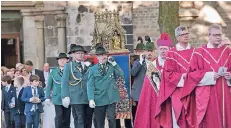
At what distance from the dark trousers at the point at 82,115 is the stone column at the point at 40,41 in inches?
450

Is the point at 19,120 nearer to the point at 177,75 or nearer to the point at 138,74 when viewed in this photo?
the point at 138,74

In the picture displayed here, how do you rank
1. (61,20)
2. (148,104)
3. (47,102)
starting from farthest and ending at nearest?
1. (61,20)
2. (47,102)
3. (148,104)

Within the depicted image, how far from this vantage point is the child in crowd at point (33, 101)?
1357 centimetres

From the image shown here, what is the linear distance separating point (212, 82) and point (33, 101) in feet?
18.0

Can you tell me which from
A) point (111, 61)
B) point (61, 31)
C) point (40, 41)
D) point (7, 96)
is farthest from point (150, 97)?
point (40, 41)

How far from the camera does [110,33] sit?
1476 centimetres

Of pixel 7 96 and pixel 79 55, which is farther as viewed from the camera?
pixel 7 96

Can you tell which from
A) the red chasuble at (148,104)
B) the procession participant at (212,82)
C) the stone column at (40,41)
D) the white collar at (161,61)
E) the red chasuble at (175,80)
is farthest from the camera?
the stone column at (40,41)

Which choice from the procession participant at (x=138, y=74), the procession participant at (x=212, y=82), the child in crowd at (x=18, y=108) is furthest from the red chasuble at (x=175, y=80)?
the child in crowd at (x=18, y=108)

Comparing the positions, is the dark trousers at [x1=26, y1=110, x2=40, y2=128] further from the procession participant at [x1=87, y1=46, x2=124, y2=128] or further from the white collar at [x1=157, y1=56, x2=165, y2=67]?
the white collar at [x1=157, y1=56, x2=165, y2=67]

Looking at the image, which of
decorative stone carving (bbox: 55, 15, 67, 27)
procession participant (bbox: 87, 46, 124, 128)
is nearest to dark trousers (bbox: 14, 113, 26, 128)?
procession participant (bbox: 87, 46, 124, 128)

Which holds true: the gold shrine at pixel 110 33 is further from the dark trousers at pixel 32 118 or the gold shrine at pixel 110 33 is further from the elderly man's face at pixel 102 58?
the elderly man's face at pixel 102 58

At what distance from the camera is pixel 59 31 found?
75.2ft

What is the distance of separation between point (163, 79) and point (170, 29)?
6407 mm
